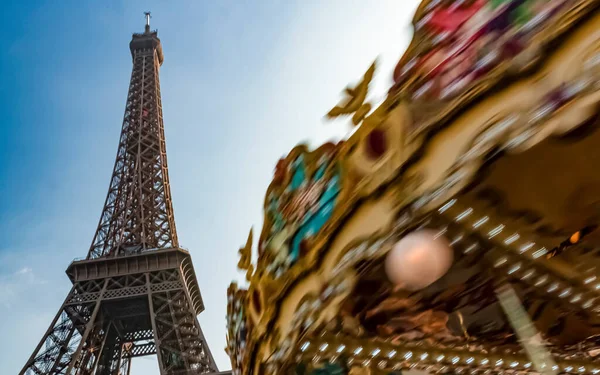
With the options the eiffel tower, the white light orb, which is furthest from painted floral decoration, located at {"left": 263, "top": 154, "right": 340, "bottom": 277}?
the eiffel tower

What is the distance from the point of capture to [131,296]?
24047 millimetres

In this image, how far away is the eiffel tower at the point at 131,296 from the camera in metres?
22.6

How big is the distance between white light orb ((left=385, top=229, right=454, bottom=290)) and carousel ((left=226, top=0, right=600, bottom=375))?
0.02m

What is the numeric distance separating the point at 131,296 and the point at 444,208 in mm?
24689

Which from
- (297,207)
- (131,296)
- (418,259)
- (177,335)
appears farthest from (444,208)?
(131,296)

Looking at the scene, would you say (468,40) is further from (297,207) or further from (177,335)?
(177,335)

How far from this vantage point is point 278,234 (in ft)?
11.5

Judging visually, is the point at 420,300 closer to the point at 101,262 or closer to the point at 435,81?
the point at 435,81

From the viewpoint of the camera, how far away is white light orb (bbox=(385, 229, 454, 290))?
3.02 m

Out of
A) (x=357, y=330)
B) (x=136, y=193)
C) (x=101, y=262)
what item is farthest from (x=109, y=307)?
(x=357, y=330)

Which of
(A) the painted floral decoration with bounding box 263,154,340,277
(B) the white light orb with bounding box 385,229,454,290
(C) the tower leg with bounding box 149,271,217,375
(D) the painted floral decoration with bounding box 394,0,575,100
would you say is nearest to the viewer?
(D) the painted floral decoration with bounding box 394,0,575,100

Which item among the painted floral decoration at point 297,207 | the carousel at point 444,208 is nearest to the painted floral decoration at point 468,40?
the carousel at point 444,208

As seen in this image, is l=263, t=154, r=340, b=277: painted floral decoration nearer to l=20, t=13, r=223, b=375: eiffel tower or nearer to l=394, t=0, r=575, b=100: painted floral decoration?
l=394, t=0, r=575, b=100: painted floral decoration

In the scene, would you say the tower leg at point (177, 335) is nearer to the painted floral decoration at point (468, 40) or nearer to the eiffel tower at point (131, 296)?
the eiffel tower at point (131, 296)
